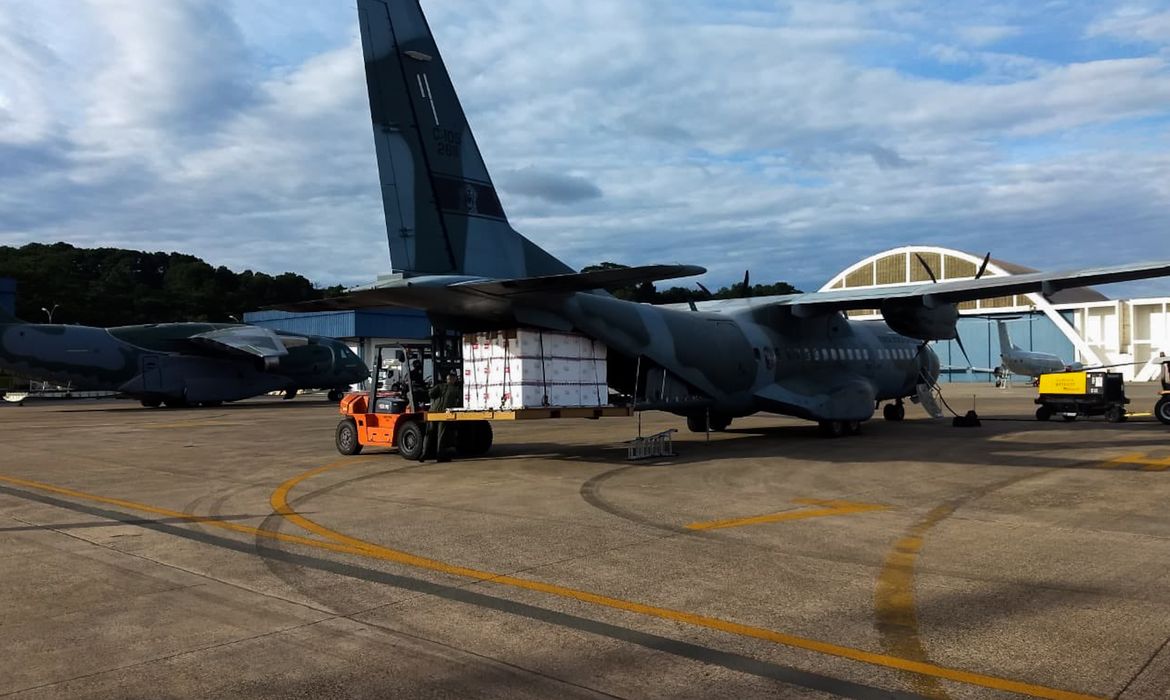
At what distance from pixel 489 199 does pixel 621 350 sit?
3931 millimetres

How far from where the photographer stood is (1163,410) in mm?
24234

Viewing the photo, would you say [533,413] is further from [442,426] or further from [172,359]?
[172,359]

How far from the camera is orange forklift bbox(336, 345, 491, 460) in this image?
1686 cm

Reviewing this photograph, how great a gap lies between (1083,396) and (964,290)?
32.0ft

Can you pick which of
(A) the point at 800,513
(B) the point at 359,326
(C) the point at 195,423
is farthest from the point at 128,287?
(A) the point at 800,513

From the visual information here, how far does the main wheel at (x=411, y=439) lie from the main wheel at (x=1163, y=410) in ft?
69.4

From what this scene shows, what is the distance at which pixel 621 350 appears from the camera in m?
16.6

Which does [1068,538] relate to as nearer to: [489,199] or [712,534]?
[712,534]

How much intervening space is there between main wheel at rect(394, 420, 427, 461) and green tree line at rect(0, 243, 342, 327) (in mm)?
45987

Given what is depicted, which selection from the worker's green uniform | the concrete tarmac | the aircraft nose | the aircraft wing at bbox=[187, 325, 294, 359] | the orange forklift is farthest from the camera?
the aircraft wing at bbox=[187, 325, 294, 359]

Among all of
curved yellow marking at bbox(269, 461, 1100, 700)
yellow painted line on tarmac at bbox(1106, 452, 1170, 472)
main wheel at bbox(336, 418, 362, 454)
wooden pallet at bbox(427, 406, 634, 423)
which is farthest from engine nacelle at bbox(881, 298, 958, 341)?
curved yellow marking at bbox(269, 461, 1100, 700)

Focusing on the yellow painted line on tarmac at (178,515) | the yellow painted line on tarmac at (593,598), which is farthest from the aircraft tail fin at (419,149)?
the yellow painted line on tarmac at (178,515)

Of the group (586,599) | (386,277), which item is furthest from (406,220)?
(586,599)

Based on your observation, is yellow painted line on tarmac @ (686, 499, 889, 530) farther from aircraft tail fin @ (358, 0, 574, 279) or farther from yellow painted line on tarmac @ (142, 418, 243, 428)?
yellow painted line on tarmac @ (142, 418, 243, 428)
